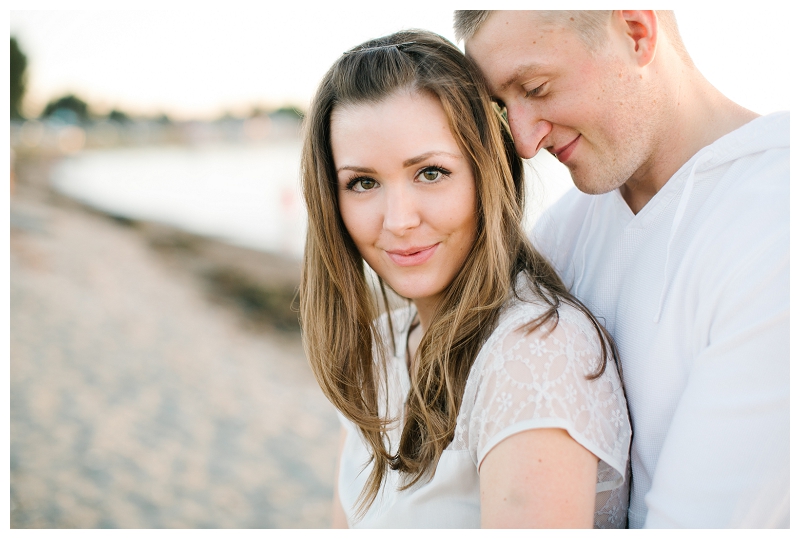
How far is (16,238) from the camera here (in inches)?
486

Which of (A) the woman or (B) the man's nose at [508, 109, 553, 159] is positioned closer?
(A) the woman

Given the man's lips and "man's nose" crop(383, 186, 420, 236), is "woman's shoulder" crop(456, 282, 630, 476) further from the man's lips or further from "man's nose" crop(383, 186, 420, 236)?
the man's lips

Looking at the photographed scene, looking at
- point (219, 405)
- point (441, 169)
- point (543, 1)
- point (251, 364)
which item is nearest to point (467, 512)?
point (441, 169)

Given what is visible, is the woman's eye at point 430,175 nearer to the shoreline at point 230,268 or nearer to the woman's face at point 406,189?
the woman's face at point 406,189

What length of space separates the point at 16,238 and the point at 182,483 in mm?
9345

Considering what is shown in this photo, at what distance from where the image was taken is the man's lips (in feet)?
7.57


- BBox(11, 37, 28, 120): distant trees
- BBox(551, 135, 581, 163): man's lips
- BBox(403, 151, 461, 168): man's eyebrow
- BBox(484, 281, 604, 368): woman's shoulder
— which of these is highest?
BBox(11, 37, 28, 120): distant trees

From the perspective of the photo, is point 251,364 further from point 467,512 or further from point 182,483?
point 467,512

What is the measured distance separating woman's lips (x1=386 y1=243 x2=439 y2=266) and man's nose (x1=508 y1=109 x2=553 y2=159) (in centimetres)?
49

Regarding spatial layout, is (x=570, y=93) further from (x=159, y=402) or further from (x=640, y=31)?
(x=159, y=402)

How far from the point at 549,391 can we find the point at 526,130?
1.02m

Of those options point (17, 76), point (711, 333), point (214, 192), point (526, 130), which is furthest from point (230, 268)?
point (17, 76)

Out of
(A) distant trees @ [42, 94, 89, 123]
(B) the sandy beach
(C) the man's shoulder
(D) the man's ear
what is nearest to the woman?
(C) the man's shoulder

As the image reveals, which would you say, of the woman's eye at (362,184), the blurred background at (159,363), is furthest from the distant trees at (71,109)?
the woman's eye at (362,184)
